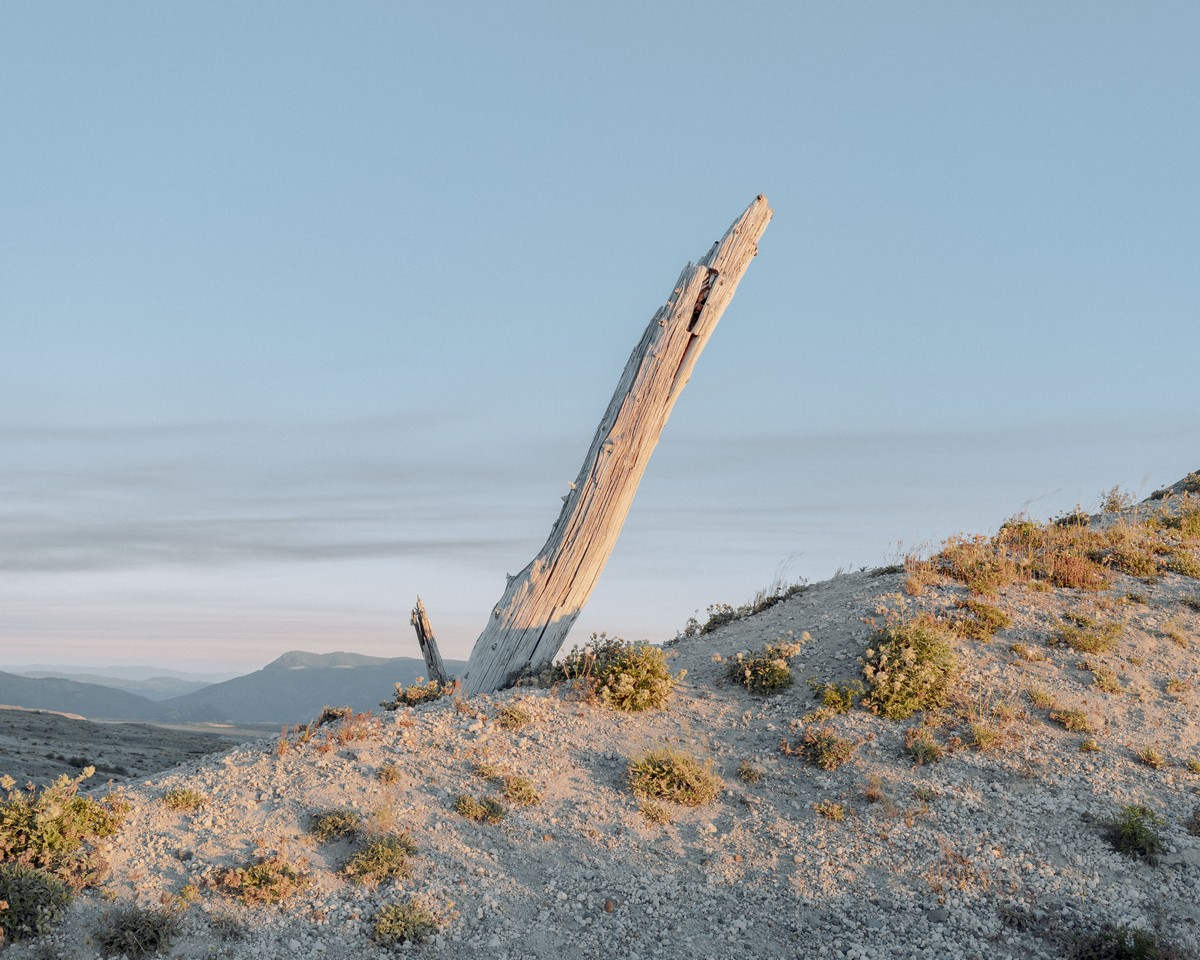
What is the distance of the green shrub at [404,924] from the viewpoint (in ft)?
28.7

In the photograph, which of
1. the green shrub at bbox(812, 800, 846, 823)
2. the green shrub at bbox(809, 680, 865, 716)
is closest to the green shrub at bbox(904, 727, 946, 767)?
the green shrub at bbox(809, 680, 865, 716)

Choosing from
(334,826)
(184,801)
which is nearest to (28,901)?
(184,801)

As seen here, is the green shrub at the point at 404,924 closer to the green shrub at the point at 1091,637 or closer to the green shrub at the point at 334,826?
the green shrub at the point at 334,826

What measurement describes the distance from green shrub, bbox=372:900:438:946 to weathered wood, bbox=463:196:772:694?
6307 millimetres

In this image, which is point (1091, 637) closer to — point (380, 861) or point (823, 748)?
point (823, 748)

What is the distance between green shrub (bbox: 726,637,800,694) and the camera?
45.2 ft

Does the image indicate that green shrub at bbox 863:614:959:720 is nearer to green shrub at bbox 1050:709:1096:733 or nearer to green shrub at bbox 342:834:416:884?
green shrub at bbox 1050:709:1096:733

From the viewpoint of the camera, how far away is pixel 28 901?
8734 millimetres

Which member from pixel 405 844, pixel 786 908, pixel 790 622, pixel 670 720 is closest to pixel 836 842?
pixel 786 908

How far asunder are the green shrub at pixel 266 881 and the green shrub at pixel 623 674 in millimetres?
5146

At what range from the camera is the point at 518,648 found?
50.5 ft

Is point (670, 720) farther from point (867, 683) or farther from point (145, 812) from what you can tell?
point (145, 812)

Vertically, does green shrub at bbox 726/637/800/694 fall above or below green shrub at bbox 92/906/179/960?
above

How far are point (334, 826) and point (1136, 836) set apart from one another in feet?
30.5
